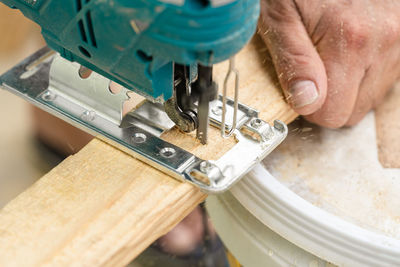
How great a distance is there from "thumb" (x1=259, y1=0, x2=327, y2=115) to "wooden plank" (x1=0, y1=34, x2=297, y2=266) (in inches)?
7.6

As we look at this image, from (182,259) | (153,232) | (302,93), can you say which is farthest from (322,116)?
(182,259)

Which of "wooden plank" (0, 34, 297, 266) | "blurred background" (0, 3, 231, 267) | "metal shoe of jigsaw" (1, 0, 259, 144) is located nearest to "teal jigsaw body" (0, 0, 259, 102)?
"metal shoe of jigsaw" (1, 0, 259, 144)

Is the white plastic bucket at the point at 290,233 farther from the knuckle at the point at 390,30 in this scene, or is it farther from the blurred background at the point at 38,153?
the blurred background at the point at 38,153

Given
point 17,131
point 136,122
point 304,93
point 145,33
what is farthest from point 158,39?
point 17,131

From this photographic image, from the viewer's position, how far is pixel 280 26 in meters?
1.03

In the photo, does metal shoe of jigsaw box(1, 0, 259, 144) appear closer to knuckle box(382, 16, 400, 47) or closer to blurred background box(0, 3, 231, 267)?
knuckle box(382, 16, 400, 47)

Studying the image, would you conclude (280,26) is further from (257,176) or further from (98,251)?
(98,251)

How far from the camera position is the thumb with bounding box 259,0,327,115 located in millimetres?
981

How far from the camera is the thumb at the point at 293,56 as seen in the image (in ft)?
3.22

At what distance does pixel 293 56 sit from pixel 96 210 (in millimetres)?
468

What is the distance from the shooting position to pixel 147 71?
75 cm

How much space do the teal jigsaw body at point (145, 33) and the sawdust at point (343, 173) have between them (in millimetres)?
380

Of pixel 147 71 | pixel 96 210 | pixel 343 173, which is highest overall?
pixel 147 71

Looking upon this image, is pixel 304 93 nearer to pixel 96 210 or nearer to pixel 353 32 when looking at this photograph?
pixel 353 32
